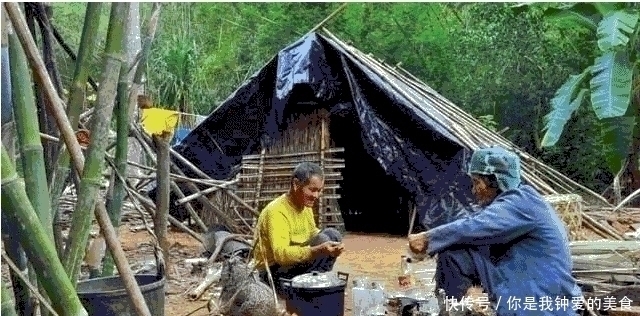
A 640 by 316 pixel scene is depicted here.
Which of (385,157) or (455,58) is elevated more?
(455,58)

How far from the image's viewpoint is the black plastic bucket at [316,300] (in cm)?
258

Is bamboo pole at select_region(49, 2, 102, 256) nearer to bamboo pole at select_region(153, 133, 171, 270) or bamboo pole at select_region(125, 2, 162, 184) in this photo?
bamboo pole at select_region(125, 2, 162, 184)

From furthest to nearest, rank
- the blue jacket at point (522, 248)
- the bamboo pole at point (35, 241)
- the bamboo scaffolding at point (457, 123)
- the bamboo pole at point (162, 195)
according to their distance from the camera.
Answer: the bamboo scaffolding at point (457, 123) < the bamboo pole at point (162, 195) < the blue jacket at point (522, 248) < the bamboo pole at point (35, 241)

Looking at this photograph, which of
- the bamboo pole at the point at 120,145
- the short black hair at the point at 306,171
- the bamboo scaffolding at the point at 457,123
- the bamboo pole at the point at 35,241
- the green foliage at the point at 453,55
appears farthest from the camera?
the green foliage at the point at 453,55

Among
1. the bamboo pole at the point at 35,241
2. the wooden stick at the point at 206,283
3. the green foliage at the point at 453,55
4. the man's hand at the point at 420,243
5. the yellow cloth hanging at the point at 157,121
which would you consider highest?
the green foliage at the point at 453,55

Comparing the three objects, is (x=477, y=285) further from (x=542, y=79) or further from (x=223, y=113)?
(x=542, y=79)

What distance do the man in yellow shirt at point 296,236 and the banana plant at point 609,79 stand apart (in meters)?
1.70

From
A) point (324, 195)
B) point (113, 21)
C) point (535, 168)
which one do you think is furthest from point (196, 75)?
point (113, 21)

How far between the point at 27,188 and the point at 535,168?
15.6 ft

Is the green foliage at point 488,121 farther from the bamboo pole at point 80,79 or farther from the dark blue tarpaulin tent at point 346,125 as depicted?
the bamboo pole at point 80,79

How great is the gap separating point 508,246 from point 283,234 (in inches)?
36.3

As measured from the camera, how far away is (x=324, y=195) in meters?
5.38

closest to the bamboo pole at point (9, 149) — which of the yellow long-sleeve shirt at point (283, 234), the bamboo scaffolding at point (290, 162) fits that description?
the yellow long-sleeve shirt at point (283, 234)

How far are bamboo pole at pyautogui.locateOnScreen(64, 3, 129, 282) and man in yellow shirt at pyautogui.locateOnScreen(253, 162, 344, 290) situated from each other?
1.39 meters
